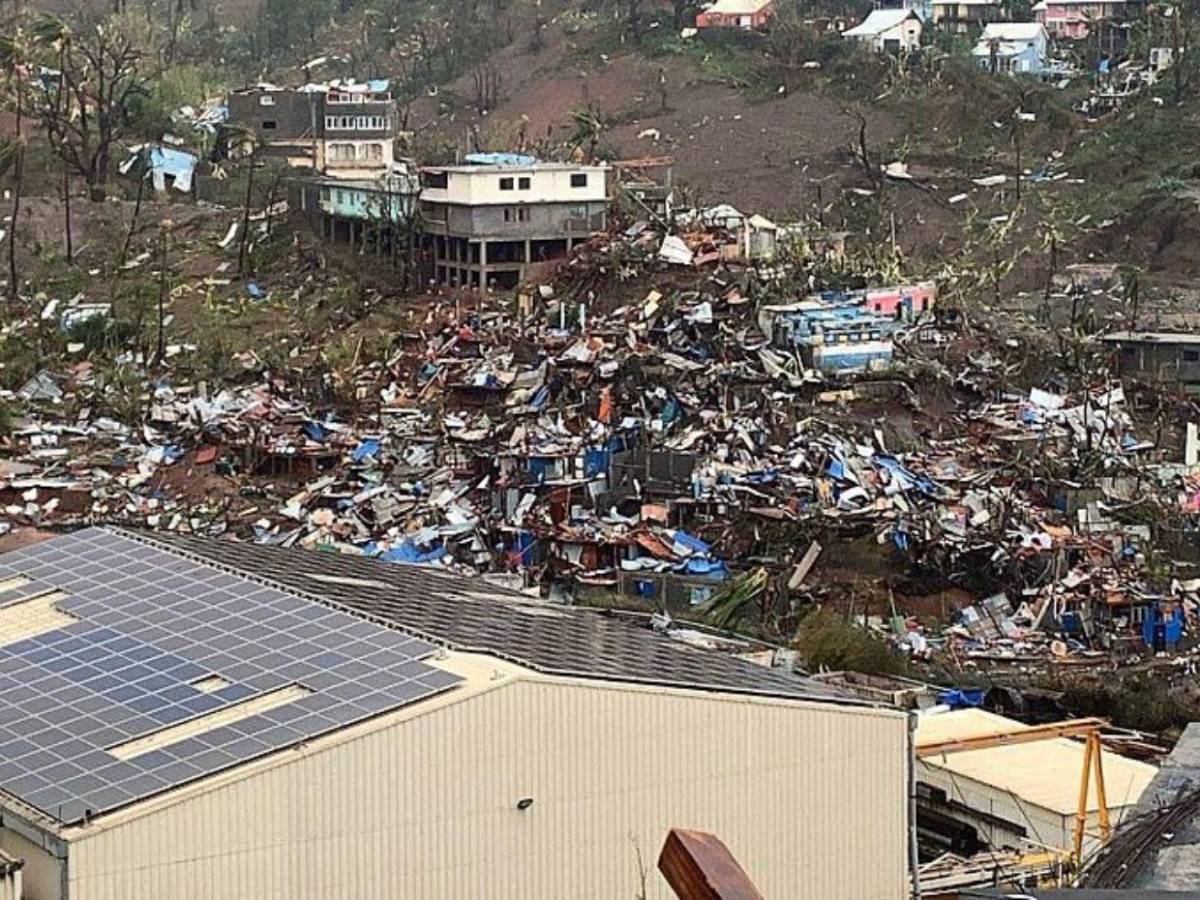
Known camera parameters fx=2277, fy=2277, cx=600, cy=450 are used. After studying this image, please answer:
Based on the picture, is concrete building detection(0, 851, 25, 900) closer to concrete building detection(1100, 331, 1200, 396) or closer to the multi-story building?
concrete building detection(1100, 331, 1200, 396)

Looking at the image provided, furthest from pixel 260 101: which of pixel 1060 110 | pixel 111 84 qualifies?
pixel 1060 110

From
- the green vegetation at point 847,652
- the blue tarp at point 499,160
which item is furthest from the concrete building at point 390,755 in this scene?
the blue tarp at point 499,160

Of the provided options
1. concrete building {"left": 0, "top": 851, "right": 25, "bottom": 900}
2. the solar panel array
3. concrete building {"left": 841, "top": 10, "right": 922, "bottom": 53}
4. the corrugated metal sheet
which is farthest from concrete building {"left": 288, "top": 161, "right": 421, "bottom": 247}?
concrete building {"left": 0, "top": 851, "right": 25, "bottom": 900}

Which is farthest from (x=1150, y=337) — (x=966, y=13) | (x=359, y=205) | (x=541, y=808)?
(x=966, y=13)

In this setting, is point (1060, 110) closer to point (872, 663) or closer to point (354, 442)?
point (354, 442)

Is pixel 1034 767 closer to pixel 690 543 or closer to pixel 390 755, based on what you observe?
pixel 390 755

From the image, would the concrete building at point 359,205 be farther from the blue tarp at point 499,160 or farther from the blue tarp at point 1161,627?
the blue tarp at point 1161,627
